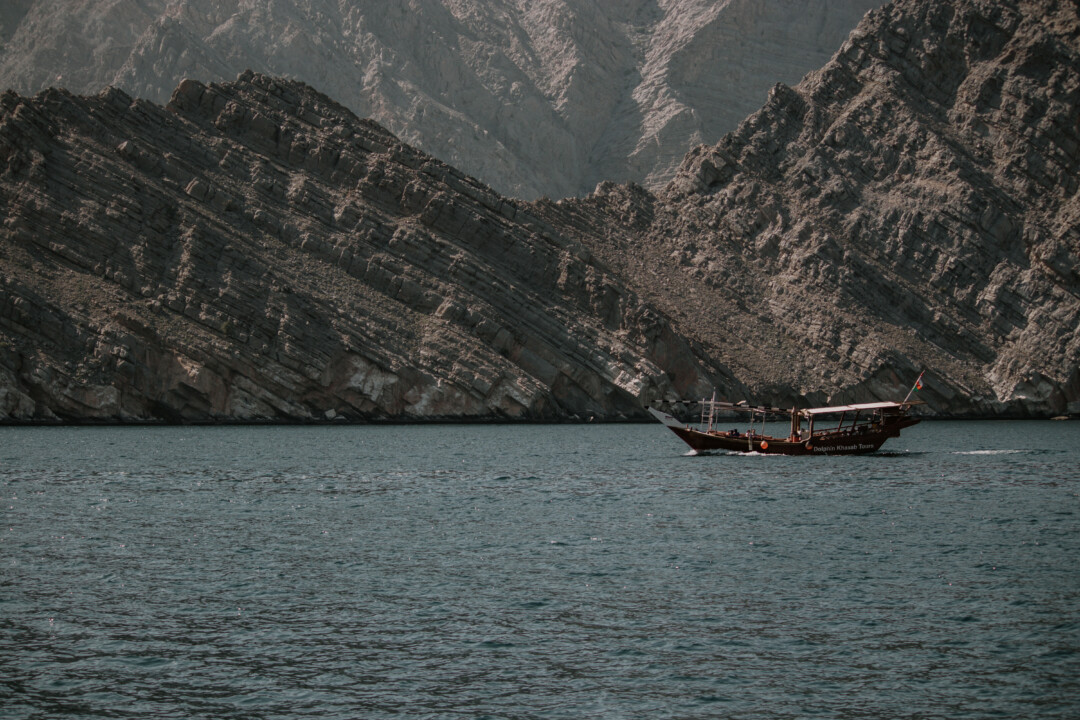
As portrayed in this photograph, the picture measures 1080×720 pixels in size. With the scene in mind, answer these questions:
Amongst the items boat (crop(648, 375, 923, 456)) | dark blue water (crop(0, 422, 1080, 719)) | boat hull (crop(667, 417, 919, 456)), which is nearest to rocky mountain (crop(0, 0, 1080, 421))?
boat (crop(648, 375, 923, 456))

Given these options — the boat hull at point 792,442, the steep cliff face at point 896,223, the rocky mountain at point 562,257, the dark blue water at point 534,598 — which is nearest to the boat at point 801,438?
the boat hull at point 792,442

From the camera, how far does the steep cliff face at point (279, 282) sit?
3856 inches

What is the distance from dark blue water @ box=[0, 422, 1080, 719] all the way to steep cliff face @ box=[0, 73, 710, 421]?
4338 cm

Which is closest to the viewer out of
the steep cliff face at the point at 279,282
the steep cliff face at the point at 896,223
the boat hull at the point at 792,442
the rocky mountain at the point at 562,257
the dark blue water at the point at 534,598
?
the dark blue water at the point at 534,598

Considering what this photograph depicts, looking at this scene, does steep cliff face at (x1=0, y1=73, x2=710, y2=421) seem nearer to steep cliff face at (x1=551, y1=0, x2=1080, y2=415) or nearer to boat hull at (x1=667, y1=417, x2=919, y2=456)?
steep cliff face at (x1=551, y1=0, x2=1080, y2=415)

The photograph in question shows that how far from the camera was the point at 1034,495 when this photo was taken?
49.6 metres

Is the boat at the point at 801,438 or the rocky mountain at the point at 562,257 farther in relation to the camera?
the rocky mountain at the point at 562,257

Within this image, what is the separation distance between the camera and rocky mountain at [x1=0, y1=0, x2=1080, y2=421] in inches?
4033

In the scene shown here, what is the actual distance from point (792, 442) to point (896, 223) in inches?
3033

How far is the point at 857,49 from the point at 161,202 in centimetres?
9751

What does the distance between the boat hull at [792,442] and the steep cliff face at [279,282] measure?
35.2 meters

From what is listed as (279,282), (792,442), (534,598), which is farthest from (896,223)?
(534,598)

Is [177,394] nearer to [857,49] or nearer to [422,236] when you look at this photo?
[422,236]

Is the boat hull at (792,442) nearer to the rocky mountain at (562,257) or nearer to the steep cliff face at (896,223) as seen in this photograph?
the rocky mountain at (562,257)
